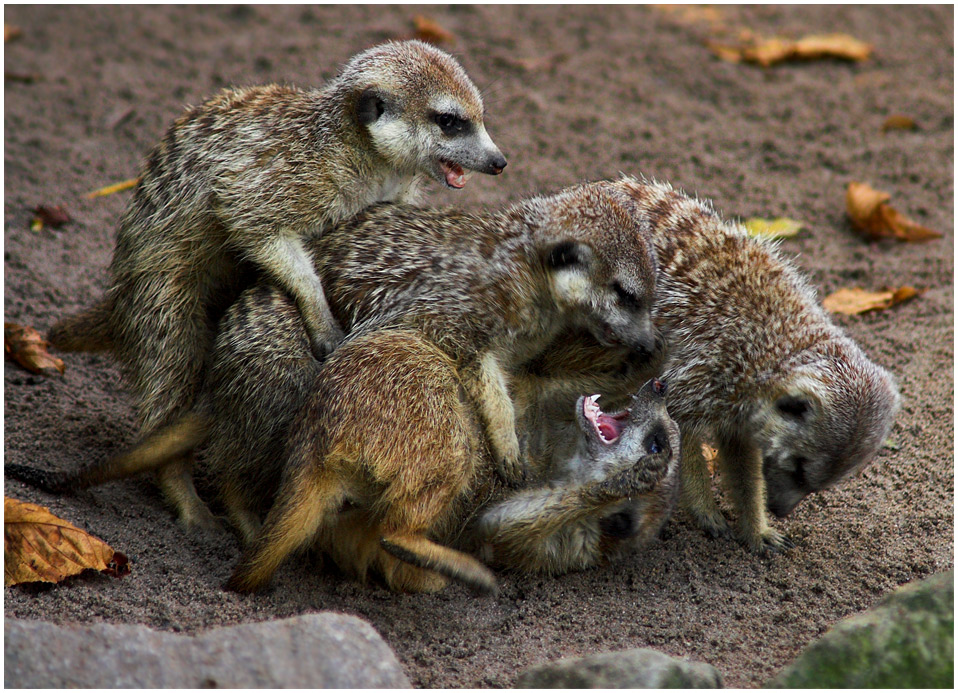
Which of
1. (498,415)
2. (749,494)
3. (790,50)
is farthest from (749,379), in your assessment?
(790,50)

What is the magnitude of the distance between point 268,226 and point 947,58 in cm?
608

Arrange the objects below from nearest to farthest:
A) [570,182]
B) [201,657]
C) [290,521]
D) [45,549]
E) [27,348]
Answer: [201,657]
[290,521]
[45,549]
[27,348]
[570,182]

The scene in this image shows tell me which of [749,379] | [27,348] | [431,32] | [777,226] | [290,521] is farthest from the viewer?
[431,32]

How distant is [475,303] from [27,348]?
2132 millimetres

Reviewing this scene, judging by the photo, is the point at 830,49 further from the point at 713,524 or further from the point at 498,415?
the point at 498,415

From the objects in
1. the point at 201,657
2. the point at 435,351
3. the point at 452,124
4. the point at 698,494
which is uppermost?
the point at 452,124

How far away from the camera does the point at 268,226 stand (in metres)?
3.62

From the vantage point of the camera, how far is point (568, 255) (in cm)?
343

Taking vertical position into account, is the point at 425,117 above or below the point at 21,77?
above

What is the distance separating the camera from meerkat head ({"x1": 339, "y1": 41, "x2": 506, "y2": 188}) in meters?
3.79

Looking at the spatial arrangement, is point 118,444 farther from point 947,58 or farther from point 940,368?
point 947,58

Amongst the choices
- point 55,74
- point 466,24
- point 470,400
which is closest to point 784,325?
point 470,400

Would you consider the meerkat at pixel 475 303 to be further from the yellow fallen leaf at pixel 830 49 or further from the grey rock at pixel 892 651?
the yellow fallen leaf at pixel 830 49

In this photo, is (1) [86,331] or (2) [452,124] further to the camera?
(1) [86,331]
